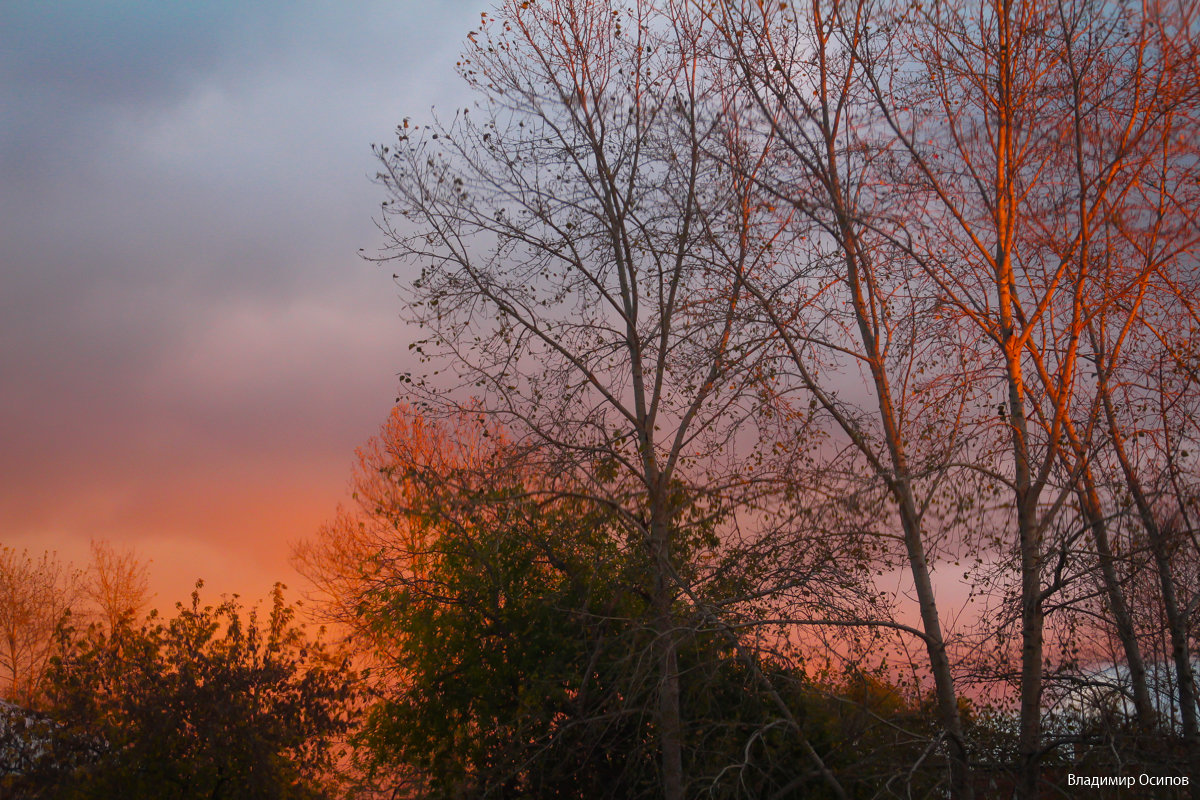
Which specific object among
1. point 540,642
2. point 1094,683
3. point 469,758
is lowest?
point 469,758

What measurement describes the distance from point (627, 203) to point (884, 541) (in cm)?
533

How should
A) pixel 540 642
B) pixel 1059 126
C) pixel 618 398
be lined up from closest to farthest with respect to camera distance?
pixel 1059 126 → pixel 618 398 → pixel 540 642

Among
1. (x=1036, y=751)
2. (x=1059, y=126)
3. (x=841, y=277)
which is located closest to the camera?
(x=1036, y=751)

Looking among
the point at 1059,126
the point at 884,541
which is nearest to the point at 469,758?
the point at 884,541

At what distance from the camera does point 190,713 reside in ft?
35.7

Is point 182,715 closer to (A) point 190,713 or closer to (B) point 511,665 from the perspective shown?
(A) point 190,713

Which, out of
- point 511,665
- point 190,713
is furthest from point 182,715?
point 511,665

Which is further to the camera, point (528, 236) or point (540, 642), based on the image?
point (540, 642)

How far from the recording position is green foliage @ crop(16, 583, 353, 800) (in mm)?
10383

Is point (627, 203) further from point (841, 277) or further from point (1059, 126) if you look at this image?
point (1059, 126)

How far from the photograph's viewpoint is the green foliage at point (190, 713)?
34.1 ft

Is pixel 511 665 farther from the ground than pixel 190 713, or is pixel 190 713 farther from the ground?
pixel 511 665

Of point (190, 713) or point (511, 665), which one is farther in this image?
point (511, 665)

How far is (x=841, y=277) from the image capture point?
963 cm
